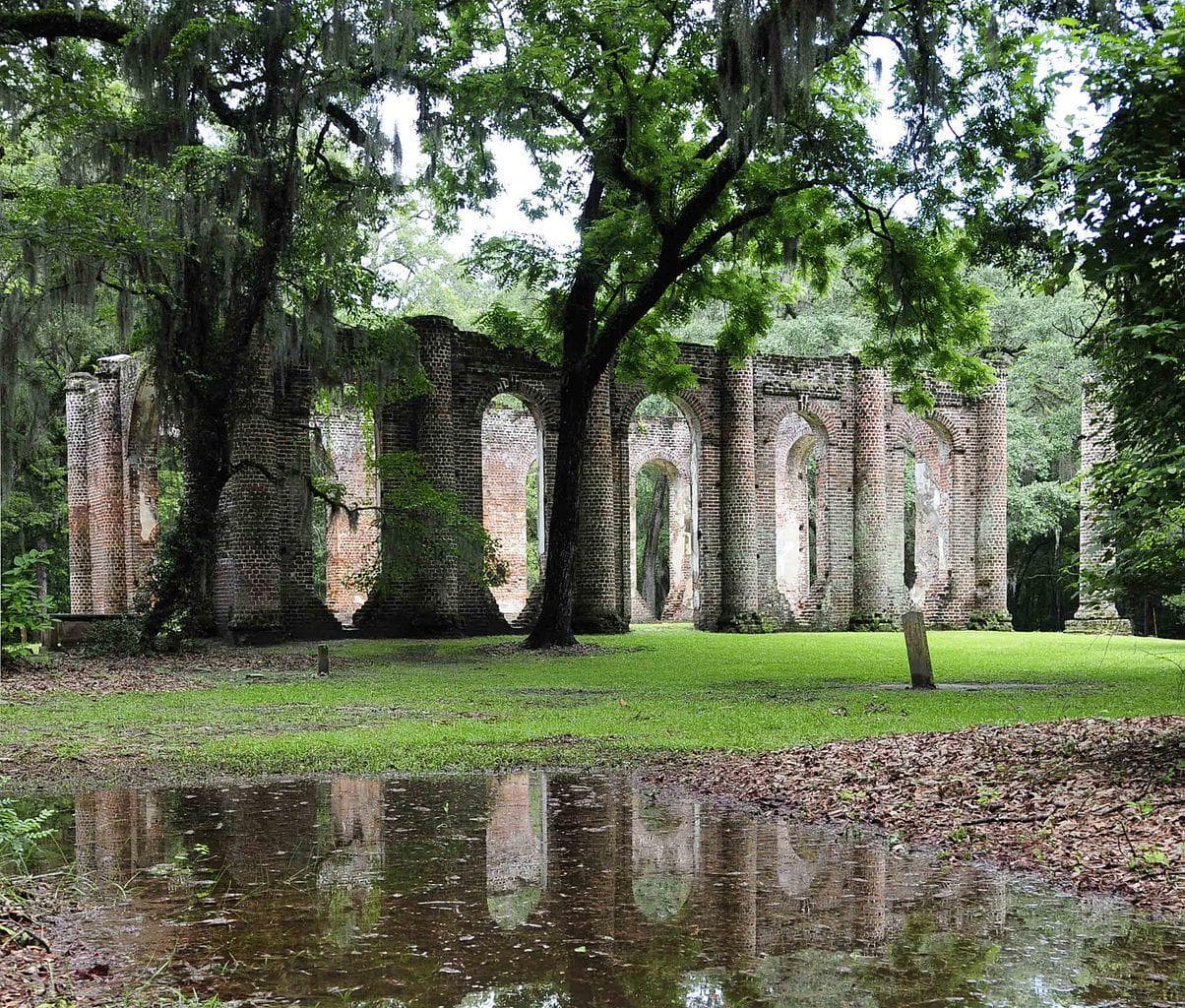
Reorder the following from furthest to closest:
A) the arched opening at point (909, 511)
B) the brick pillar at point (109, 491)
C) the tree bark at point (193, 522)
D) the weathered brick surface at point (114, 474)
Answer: the arched opening at point (909, 511) < the brick pillar at point (109, 491) < the weathered brick surface at point (114, 474) < the tree bark at point (193, 522)

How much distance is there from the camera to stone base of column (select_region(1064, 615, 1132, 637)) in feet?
90.6

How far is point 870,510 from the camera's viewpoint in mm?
29297

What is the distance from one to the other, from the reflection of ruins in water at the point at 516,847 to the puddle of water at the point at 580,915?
0.02 meters

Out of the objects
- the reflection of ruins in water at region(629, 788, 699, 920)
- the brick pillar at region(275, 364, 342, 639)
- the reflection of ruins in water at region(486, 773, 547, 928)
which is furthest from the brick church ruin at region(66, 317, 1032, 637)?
the reflection of ruins in water at region(629, 788, 699, 920)

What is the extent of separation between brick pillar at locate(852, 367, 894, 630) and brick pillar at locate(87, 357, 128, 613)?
16073 mm

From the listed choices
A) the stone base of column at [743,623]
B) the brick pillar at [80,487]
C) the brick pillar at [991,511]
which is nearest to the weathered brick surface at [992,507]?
Answer: the brick pillar at [991,511]

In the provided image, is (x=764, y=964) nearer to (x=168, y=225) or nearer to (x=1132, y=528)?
(x=1132, y=528)

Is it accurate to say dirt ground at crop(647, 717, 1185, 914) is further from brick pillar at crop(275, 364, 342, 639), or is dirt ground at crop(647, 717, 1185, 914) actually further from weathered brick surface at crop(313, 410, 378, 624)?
weathered brick surface at crop(313, 410, 378, 624)

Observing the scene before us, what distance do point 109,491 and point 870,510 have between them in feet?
54.8

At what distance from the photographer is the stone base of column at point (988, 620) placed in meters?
30.4

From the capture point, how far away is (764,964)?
402cm

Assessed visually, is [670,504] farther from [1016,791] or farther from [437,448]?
[1016,791]

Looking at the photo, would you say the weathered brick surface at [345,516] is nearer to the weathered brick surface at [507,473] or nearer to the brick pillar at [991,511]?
the weathered brick surface at [507,473]

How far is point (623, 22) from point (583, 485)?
10220 mm
